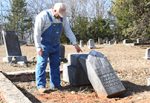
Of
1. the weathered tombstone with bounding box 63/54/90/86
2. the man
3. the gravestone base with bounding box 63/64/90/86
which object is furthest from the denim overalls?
the gravestone base with bounding box 63/64/90/86

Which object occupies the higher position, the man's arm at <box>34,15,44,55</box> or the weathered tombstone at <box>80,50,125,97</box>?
the man's arm at <box>34,15,44,55</box>

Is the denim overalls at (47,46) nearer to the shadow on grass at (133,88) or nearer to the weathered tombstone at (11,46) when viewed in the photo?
the shadow on grass at (133,88)

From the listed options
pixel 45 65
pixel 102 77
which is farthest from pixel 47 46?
pixel 102 77

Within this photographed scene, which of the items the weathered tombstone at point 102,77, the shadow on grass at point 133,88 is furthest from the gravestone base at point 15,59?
the weathered tombstone at point 102,77

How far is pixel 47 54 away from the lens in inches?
299

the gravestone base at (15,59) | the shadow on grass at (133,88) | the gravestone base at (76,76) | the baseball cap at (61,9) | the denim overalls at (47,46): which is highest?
the baseball cap at (61,9)

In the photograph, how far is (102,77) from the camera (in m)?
7.12

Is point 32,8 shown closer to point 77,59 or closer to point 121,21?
point 121,21

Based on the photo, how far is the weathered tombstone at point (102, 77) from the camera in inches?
277

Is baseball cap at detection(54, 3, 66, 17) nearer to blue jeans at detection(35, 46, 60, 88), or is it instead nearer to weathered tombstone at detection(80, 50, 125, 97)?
blue jeans at detection(35, 46, 60, 88)

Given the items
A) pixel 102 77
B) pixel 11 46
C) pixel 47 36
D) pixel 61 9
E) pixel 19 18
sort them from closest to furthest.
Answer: pixel 102 77, pixel 61 9, pixel 47 36, pixel 11 46, pixel 19 18

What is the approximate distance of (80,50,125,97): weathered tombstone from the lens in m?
7.04

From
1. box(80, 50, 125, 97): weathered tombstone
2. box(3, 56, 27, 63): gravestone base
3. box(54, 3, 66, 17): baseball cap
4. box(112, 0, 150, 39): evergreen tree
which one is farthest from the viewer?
box(112, 0, 150, 39): evergreen tree

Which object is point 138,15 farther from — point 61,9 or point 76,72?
point 61,9
